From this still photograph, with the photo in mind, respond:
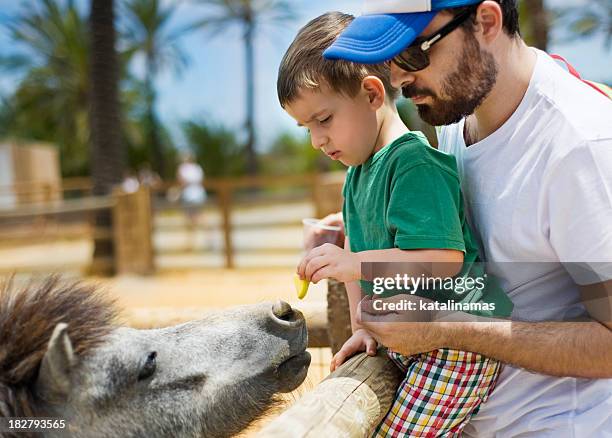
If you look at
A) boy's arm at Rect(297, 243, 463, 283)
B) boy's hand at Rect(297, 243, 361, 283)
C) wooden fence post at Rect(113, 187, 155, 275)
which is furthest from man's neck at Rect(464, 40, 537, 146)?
wooden fence post at Rect(113, 187, 155, 275)

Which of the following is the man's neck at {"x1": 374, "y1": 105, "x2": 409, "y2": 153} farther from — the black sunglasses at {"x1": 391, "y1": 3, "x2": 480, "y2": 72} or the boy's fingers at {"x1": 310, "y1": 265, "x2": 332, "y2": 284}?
the boy's fingers at {"x1": 310, "y1": 265, "x2": 332, "y2": 284}

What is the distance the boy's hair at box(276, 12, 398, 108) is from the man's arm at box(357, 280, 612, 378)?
608 millimetres

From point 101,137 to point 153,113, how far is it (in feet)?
74.3

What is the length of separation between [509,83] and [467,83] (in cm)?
11

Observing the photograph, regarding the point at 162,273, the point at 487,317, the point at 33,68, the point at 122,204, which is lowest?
the point at 162,273

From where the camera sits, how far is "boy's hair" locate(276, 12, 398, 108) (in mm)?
1658

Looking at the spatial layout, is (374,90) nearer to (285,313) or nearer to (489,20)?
(489,20)

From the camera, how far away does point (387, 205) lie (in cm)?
154

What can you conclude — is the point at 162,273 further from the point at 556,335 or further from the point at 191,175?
the point at 556,335

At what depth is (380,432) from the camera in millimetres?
1570

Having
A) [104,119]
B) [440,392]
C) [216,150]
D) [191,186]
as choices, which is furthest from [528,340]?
[216,150]

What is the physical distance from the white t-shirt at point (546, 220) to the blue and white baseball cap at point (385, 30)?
0.30 m

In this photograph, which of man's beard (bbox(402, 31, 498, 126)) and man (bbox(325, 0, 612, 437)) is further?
man's beard (bbox(402, 31, 498, 126))

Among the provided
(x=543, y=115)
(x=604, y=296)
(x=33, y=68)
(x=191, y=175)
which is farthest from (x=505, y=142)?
(x=33, y=68)
